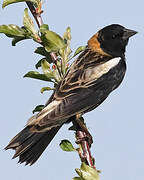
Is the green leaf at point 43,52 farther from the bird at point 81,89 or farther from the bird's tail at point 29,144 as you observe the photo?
the bird's tail at point 29,144

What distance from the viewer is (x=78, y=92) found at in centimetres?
377

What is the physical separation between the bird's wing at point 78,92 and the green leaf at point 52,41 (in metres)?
0.47

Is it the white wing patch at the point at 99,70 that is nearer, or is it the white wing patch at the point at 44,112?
the white wing patch at the point at 44,112

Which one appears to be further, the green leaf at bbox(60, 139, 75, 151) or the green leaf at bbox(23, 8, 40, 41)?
the green leaf at bbox(23, 8, 40, 41)

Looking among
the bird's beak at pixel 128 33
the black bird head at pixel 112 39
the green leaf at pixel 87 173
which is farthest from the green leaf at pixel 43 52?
the bird's beak at pixel 128 33

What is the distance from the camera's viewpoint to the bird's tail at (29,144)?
316 cm

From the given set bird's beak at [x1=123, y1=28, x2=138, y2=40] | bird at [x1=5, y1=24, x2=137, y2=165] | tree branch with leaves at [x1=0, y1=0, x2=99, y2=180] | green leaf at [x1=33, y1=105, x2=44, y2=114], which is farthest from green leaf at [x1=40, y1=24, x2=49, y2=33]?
bird's beak at [x1=123, y1=28, x2=138, y2=40]

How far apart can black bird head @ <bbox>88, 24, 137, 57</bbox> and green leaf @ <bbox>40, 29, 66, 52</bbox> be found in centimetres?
138

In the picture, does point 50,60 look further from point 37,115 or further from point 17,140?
point 17,140

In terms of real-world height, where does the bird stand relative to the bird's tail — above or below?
above

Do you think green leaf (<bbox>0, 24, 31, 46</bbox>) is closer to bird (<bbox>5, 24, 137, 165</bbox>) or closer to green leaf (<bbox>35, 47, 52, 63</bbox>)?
green leaf (<bbox>35, 47, 52, 63</bbox>)

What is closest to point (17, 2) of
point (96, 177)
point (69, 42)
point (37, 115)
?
point (69, 42)

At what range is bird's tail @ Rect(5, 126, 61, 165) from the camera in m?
3.16

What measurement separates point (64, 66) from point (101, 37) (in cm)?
140
